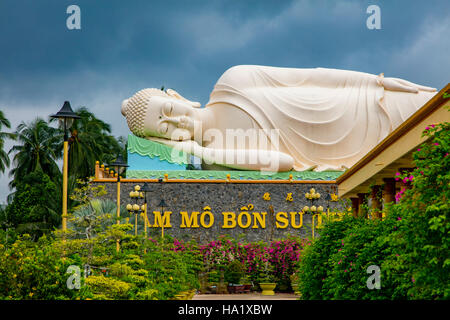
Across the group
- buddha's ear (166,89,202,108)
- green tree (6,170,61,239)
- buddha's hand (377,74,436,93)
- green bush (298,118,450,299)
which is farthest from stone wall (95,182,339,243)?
green bush (298,118,450,299)

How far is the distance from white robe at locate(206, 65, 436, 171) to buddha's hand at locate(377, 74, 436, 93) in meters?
0.12

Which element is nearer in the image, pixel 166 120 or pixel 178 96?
pixel 166 120

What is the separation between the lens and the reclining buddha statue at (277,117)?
20172mm

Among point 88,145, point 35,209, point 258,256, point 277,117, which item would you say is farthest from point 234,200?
point 88,145

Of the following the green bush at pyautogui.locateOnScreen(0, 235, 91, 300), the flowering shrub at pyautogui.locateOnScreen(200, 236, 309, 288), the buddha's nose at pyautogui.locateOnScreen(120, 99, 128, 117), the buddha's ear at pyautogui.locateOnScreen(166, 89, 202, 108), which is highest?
the buddha's ear at pyautogui.locateOnScreen(166, 89, 202, 108)

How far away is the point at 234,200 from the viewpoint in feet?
63.0

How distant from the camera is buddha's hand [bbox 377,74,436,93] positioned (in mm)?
21141

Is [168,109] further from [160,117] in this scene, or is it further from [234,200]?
[234,200]

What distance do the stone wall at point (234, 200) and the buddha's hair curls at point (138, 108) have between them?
7.09 feet

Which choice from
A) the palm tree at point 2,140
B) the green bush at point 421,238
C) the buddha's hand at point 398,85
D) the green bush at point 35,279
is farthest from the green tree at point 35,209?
the green bush at point 421,238

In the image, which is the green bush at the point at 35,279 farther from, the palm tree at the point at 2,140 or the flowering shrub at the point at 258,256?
the palm tree at the point at 2,140

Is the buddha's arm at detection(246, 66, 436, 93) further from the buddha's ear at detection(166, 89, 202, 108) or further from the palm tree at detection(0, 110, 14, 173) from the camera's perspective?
the palm tree at detection(0, 110, 14, 173)

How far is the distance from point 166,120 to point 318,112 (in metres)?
4.74
